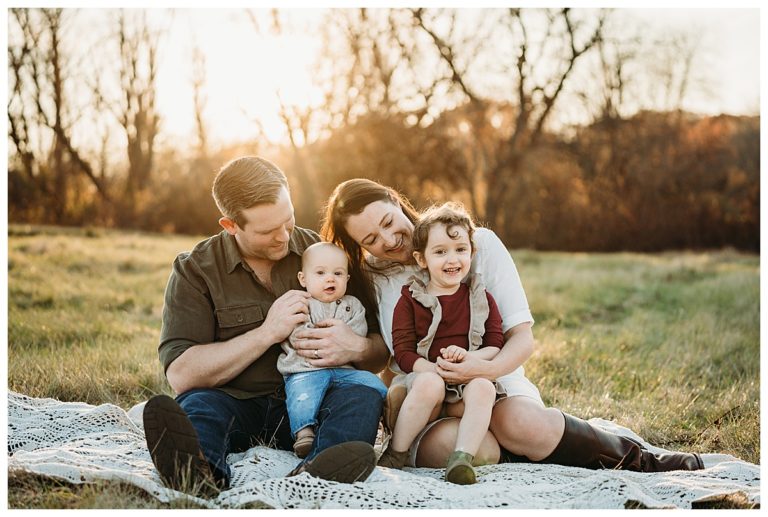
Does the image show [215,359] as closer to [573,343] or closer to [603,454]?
[603,454]

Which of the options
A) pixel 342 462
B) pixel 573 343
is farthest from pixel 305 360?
pixel 573 343

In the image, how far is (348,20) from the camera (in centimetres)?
1619

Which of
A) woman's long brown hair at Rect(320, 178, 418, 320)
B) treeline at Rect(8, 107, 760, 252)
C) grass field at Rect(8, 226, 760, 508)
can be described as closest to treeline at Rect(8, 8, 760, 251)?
treeline at Rect(8, 107, 760, 252)

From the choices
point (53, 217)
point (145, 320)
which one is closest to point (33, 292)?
point (145, 320)

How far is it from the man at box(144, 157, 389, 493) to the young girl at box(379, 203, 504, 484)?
7.6 inches

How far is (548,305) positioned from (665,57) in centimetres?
1312

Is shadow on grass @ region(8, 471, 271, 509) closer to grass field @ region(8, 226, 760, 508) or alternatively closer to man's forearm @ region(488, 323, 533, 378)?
grass field @ region(8, 226, 760, 508)

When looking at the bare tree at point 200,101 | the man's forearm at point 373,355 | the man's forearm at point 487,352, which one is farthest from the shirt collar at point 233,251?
the bare tree at point 200,101

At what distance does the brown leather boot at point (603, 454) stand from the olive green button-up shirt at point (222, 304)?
1.31 meters

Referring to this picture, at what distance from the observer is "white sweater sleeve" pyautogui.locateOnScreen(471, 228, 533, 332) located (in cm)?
357

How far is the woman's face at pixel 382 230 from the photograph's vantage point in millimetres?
3600

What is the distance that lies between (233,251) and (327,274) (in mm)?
479

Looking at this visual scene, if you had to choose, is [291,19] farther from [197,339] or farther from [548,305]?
[197,339]

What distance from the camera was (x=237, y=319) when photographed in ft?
11.7
